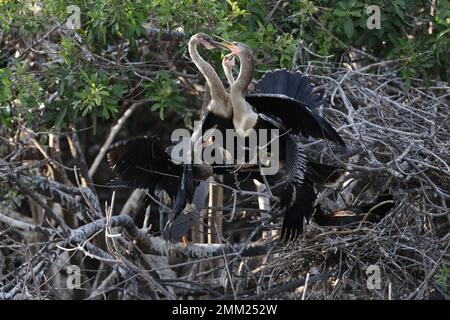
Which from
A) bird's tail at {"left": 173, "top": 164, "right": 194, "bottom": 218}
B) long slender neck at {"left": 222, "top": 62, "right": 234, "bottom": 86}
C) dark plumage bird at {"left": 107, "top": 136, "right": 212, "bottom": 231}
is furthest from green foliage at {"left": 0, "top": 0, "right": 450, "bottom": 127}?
bird's tail at {"left": 173, "top": 164, "right": 194, "bottom": 218}

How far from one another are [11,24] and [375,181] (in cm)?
208

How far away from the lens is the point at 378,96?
570 cm

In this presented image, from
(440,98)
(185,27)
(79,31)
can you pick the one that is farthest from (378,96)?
(79,31)

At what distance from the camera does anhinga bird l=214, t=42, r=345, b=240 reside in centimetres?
547

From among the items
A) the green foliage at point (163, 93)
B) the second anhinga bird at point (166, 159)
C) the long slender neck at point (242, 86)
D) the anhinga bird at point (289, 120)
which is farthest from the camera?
the green foliage at point (163, 93)

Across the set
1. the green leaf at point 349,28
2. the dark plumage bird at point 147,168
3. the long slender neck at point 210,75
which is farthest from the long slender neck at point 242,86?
the green leaf at point 349,28

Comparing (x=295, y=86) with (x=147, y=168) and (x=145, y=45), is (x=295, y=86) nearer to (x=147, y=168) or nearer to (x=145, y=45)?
(x=147, y=168)

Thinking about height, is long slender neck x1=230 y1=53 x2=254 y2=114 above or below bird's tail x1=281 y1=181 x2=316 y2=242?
above

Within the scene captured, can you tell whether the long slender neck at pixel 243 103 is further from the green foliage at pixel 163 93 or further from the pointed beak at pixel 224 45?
the green foliage at pixel 163 93

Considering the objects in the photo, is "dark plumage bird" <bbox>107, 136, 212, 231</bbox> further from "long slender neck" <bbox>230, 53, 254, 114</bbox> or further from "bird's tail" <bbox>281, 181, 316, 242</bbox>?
"bird's tail" <bbox>281, 181, 316, 242</bbox>

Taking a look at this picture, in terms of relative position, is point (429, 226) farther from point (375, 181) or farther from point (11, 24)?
point (11, 24)

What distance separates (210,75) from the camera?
5.89 m

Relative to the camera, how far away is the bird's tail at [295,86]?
5.88 m

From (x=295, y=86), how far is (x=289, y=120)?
0.68ft
